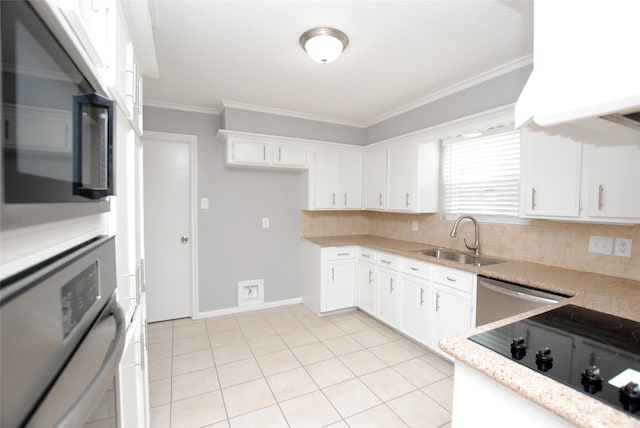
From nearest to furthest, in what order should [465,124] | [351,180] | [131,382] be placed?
[131,382] < [465,124] < [351,180]

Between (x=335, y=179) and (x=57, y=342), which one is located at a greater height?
(x=335, y=179)

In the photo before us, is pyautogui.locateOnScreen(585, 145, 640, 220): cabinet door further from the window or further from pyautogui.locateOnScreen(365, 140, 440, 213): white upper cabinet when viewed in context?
pyautogui.locateOnScreen(365, 140, 440, 213): white upper cabinet

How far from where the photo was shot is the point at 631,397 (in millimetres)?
720

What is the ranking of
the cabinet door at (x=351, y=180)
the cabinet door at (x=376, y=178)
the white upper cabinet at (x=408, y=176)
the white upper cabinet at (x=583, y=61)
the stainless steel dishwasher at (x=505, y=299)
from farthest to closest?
1. the cabinet door at (x=351, y=180)
2. the cabinet door at (x=376, y=178)
3. the white upper cabinet at (x=408, y=176)
4. the stainless steel dishwasher at (x=505, y=299)
5. the white upper cabinet at (x=583, y=61)

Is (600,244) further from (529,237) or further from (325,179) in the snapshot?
(325,179)

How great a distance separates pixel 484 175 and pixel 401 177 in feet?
2.76

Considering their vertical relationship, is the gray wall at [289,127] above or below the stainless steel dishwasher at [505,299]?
above

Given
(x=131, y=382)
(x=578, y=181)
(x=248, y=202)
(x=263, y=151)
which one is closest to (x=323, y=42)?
(x=263, y=151)

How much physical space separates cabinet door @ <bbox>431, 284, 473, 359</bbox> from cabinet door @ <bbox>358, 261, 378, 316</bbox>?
841 mm

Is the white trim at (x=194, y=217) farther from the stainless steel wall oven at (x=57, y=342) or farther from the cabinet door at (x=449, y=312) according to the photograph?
the stainless steel wall oven at (x=57, y=342)

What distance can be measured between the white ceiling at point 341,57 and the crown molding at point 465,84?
0.05 feet

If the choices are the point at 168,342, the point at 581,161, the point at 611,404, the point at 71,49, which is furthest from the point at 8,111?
the point at 168,342

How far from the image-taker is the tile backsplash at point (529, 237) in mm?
1993

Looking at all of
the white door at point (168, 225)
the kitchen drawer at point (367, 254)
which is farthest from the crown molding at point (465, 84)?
the white door at point (168, 225)
